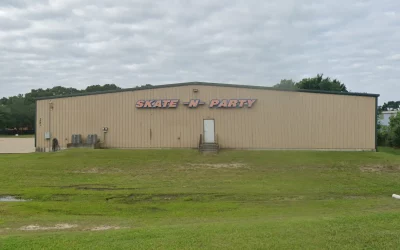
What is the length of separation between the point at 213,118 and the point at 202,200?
48.3ft

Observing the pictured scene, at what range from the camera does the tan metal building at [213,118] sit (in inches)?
995

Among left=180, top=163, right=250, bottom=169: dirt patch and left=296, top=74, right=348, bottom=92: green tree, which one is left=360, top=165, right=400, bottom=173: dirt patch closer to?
left=180, top=163, right=250, bottom=169: dirt patch

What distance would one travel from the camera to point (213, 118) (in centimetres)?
2609

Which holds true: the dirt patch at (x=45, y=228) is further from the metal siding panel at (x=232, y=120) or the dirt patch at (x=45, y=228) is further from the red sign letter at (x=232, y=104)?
the red sign letter at (x=232, y=104)

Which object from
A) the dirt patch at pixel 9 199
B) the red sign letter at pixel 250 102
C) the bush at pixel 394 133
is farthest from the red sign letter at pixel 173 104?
the bush at pixel 394 133

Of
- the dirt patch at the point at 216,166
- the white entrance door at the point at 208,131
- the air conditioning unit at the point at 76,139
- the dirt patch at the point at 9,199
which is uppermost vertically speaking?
the white entrance door at the point at 208,131

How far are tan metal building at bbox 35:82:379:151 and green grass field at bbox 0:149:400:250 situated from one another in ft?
7.18

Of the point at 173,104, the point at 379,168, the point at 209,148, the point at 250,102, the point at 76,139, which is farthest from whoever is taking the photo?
the point at 76,139

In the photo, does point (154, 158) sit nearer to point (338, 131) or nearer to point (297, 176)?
point (297, 176)

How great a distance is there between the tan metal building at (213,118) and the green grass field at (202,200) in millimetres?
2188

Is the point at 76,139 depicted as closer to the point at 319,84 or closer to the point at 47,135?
the point at 47,135

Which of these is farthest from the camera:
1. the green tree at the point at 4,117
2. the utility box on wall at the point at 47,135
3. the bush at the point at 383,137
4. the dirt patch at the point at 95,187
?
the green tree at the point at 4,117

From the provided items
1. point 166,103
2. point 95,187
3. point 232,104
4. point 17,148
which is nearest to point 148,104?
point 166,103

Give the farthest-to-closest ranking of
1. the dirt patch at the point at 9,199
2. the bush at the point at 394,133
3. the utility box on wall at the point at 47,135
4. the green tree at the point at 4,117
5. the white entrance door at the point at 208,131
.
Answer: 1. the green tree at the point at 4,117
2. the bush at the point at 394,133
3. the utility box on wall at the point at 47,135
4. the white entrance door at the point at 208,131
5. the dirt patch at the point at 9,199
